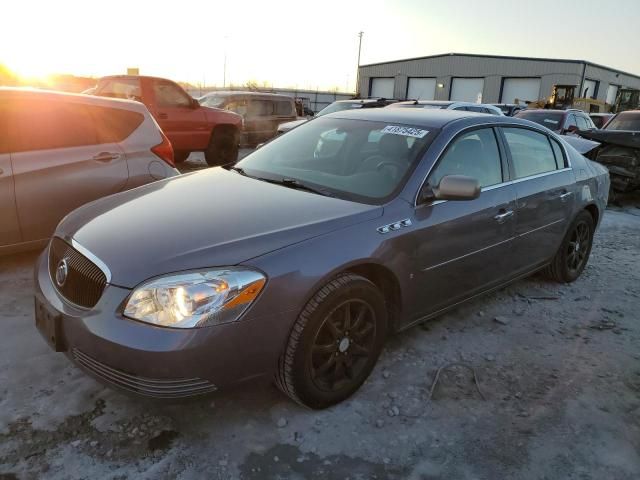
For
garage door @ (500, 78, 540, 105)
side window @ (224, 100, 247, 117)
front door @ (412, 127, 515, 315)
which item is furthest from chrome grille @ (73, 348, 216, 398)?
garage door @ (500, 78, 540, 105)

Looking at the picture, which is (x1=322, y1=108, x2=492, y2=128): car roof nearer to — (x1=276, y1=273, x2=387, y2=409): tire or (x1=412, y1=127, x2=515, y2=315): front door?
(x1=412, y1=127, x2=515, y2=315): front door

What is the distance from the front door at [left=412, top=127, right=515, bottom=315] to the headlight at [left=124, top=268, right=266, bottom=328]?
1222 mm

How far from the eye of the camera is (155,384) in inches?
88.1

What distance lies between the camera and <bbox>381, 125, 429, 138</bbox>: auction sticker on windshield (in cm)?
337

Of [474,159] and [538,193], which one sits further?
[538,193]

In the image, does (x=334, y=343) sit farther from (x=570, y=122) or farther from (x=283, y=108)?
(x=283, y=108)

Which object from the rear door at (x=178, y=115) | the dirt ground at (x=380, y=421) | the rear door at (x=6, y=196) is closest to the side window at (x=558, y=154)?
the dirt ground at (x=380, y=421)

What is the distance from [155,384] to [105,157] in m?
3.00

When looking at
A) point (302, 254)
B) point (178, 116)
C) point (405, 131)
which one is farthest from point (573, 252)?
point (178, 116)

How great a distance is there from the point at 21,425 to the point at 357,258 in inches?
72.0

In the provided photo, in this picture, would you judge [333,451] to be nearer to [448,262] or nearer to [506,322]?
[448,262]

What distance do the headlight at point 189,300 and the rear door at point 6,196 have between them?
96.6 inches

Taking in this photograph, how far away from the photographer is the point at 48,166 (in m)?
4.27

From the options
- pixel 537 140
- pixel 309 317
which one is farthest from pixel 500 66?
pixel 309 317
